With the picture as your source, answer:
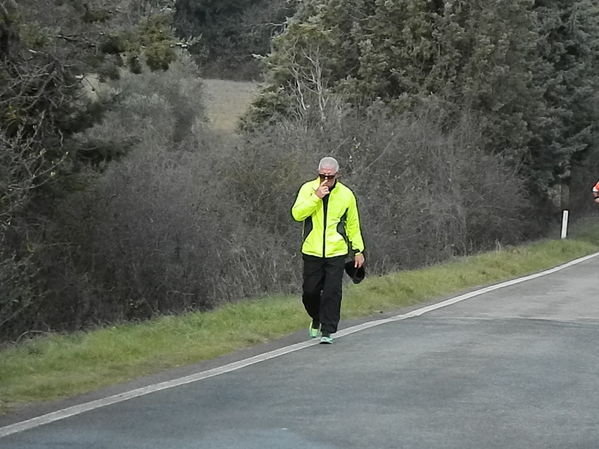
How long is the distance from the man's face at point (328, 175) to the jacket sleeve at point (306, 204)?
17cm

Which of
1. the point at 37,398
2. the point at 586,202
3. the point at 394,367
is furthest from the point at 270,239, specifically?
the point at 586,202

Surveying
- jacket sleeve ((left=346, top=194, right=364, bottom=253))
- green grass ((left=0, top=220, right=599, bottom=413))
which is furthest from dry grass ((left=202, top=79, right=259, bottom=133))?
jacket sleeve ((left=346, top=194, right=364, bottom=253))

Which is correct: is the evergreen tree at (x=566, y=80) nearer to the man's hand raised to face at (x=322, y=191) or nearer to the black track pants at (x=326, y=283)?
the black track pants at (x=326, y=283)

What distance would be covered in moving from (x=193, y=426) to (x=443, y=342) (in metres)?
4.75

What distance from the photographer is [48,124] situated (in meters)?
17.1

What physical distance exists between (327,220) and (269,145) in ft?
41.2

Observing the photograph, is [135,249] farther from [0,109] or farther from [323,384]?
[323,384]

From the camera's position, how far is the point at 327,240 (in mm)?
11555

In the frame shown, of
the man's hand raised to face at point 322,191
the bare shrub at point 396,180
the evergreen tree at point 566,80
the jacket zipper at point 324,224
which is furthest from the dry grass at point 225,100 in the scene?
the man's hand raised to face at point 322,191

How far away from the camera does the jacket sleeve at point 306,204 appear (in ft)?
37.2

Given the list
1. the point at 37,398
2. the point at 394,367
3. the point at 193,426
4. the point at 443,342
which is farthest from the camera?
the point at 443,342

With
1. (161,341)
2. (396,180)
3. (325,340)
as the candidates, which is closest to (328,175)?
(325,340)

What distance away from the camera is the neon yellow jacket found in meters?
11.5

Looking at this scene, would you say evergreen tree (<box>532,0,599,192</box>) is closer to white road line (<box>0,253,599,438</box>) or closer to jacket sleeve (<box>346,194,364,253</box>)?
white road line (<box>0,253,599,438</box>)
